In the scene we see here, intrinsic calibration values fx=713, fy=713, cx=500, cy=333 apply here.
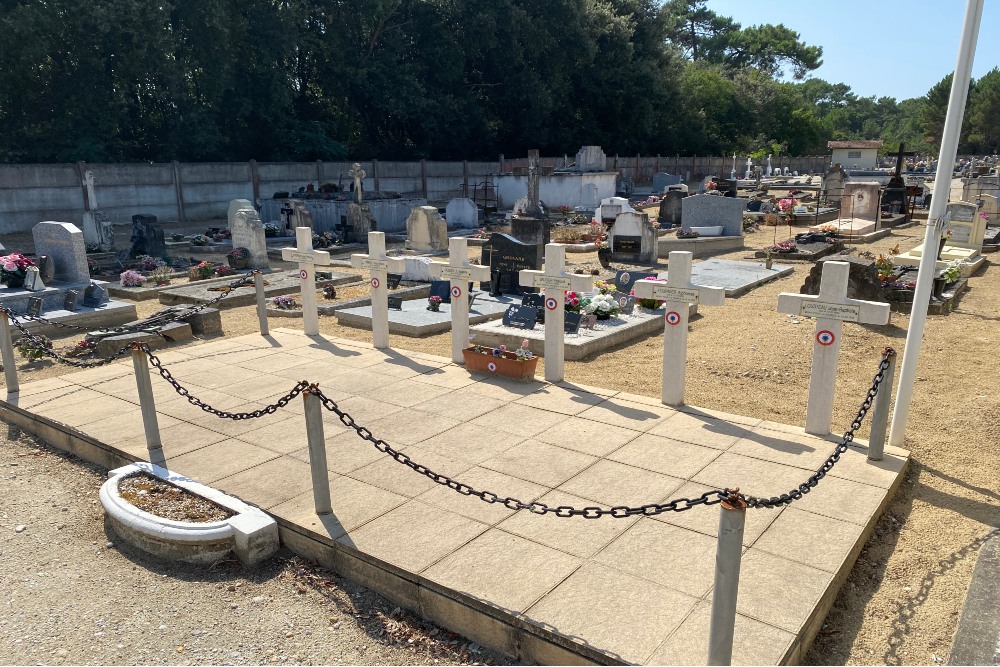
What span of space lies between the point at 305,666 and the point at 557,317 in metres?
4.37

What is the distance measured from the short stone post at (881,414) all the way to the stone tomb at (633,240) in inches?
474

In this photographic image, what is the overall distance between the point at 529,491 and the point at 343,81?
1397 inches

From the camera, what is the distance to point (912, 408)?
6902 mm

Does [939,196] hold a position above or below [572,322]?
above

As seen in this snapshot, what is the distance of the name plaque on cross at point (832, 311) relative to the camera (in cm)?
549

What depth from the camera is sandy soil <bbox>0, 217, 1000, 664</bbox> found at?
3.80 m

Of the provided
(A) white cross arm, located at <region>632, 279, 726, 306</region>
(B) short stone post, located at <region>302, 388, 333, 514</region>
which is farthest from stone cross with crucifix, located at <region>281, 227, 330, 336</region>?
(B) short stone post, located at <region>302, 388, 333, 514</region>

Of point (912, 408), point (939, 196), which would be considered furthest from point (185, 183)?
point (939, 196)

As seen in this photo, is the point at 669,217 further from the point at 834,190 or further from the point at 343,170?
the point at 343,170

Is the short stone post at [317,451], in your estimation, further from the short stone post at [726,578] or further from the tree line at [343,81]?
the tree line at [343,81]

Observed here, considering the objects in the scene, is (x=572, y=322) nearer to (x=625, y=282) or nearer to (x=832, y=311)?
(x=625, y=282)

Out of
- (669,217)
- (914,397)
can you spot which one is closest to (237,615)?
(914,397)

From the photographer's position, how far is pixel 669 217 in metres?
25.0

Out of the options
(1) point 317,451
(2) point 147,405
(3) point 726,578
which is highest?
(3) point 726,578
